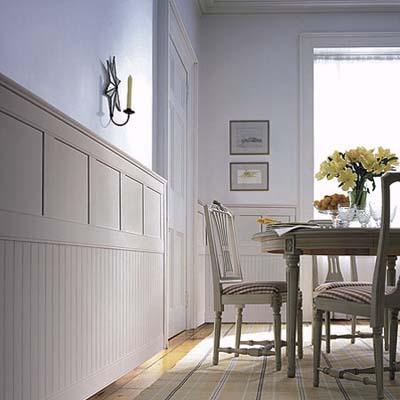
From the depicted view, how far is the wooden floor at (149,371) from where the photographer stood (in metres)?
3.17

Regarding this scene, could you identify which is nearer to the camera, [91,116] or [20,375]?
[20,375]

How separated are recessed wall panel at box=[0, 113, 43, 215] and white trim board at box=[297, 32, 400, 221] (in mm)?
5060

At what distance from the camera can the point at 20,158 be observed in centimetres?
200

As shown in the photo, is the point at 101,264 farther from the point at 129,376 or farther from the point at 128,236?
the point at 129,376

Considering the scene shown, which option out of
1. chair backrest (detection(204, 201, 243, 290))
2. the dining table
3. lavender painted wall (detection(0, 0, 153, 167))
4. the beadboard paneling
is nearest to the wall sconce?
lavender painted wall (detection(0, 0, 153, 167))

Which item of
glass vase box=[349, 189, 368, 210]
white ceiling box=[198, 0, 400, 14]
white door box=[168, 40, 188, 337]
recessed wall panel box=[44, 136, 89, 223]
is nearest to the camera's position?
recessed wall panel box=[44, 136, 89, 223]

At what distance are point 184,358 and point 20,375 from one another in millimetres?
2395

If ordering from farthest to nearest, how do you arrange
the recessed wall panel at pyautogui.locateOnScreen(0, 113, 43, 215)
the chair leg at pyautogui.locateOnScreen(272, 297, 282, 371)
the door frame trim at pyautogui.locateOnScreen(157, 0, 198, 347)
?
the door frame trim at pyautogui.locateOnScreen(157, 0, 198, 347)
the chair leg at pyautogui.locateOnScreen(272, 297, 282, 371)
the recessed wall panel at pyautogui.locateOnScreen(0, 113, 43, 215)

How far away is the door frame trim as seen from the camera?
4855mm

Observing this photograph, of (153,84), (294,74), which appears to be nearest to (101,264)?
(153,84)

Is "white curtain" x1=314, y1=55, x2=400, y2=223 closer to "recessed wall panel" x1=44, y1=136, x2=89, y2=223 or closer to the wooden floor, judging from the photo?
the wooden floor

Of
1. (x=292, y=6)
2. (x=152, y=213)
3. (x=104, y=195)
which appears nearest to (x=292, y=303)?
(x=152, y=213)

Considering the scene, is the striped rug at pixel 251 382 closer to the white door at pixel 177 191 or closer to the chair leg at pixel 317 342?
the chair leg at pixel 317 342

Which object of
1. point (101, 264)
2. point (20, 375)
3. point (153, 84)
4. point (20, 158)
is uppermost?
point (153, 84)
